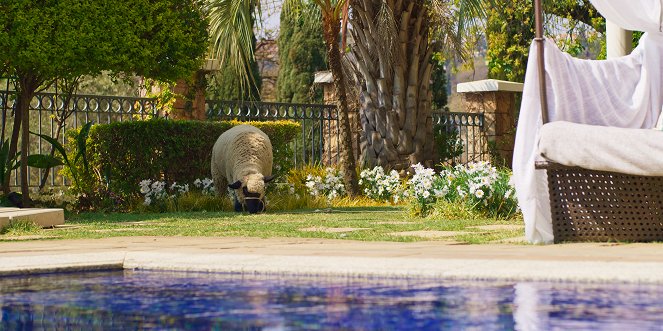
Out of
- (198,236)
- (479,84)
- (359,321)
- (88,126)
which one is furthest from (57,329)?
(479,84)

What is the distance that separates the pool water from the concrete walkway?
6 cm

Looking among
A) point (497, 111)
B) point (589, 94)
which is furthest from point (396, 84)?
point (589, 94)

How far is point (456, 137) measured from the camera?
17.6 metres

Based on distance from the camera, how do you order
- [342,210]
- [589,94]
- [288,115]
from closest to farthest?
1. [589,94]
2. [342,210]
3. [288,115]

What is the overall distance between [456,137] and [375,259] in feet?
41.7

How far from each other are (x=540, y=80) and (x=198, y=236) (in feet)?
9.59

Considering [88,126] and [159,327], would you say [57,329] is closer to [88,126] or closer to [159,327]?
[159,327]

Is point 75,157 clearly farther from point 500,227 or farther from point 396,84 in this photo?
point 500,227

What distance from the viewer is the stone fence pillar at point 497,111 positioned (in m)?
18.4

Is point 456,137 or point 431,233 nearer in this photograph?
point 431,233

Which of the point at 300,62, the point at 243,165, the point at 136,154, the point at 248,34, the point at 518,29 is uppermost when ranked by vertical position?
the point at 518,29

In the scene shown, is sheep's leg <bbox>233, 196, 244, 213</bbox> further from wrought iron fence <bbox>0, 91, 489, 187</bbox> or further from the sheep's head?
wrought iron fence <bbox>0, 91, 489, 187</bbox>

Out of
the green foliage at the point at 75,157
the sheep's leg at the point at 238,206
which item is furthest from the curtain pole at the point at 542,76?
the green foliage at the point at 75,157

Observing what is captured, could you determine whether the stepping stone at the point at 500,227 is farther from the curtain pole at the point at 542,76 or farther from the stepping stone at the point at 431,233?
the curtain pole at the point at 542,76
